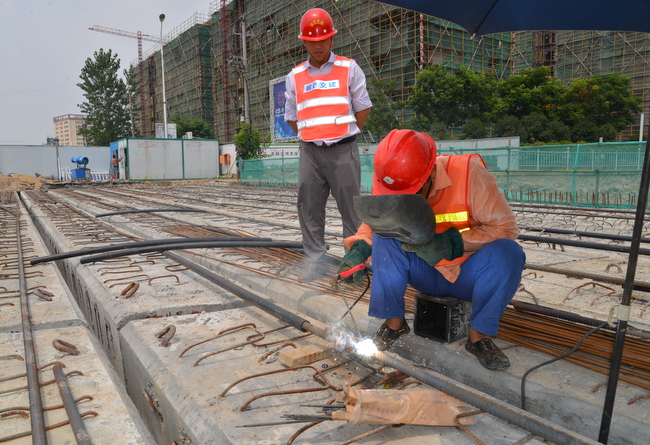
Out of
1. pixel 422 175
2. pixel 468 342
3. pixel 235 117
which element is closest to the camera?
pixel 422 175

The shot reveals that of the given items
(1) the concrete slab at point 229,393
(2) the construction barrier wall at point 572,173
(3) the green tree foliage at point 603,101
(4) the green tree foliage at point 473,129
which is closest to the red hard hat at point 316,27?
(1) the concrete slab at point 229,393

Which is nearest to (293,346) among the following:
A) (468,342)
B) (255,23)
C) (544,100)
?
(468,342)

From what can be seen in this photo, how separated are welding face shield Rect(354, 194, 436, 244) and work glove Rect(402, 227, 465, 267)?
10cm

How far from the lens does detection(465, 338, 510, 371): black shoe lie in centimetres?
222

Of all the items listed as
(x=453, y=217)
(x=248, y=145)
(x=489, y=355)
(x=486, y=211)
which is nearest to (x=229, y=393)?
(x=489, y=355)

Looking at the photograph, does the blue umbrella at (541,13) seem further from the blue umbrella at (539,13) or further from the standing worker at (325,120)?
the standing worker at (325,120)

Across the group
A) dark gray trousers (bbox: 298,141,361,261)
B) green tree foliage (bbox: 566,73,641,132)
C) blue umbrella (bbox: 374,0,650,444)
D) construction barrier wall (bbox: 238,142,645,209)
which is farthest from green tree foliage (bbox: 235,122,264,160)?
blue umbrella (bbox: 374,0,650,444)

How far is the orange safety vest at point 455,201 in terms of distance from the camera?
2311 mm

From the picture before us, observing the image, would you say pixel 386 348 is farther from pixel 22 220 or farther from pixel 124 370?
pixel 22 220

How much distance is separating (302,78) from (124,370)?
8.27 feet

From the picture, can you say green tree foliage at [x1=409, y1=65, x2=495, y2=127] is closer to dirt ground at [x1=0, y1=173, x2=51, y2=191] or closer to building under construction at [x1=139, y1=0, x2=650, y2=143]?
building under construction at [x1=139, y1=0, x2=650, y2=143]

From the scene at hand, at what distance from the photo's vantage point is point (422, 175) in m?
2.22

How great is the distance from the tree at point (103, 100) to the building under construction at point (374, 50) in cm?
980

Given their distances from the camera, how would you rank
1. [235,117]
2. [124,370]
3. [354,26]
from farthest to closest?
[235,117] → [354,26] → [124,370]
